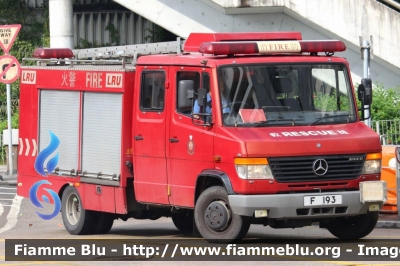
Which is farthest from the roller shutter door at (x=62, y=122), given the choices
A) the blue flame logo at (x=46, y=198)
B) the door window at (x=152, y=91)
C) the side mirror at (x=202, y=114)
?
the side mirror at (x=202, y=114)

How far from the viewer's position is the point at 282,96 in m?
13.5

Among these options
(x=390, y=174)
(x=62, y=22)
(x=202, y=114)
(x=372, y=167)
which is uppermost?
(x=62, y=22)

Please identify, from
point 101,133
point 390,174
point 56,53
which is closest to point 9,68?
point 56,53

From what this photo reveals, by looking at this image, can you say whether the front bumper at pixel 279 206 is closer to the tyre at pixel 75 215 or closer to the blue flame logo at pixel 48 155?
the tyre at pixel 75 215

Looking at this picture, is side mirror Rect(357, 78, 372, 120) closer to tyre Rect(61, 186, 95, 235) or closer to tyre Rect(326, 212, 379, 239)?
tyre Rect(326, 212, 379, 239)

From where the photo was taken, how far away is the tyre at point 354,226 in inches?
542

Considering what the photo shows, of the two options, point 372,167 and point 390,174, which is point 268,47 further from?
point 390,174

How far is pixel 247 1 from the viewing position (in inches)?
1010

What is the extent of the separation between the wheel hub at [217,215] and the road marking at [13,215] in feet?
15.2

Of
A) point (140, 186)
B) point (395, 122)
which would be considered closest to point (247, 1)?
point (395, 122)

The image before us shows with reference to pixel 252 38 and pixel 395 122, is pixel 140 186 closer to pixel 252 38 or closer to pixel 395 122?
pixel 252 38

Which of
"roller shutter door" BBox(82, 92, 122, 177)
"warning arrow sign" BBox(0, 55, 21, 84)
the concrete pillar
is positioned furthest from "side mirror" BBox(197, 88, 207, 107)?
the concrete pillar

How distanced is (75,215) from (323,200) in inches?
192

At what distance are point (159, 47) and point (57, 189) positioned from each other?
2877 mm
